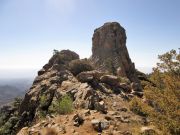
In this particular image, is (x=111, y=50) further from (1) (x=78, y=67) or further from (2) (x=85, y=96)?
(2) (x=85, y=96)

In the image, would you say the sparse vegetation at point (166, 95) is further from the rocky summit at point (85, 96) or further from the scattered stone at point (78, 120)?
the scattered stone at point (78, 120)

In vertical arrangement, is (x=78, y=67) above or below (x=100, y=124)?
above

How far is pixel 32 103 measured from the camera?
38.9m

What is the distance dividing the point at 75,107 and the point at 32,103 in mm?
13644

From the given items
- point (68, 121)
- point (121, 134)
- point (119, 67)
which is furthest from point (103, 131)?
point (119, 67)

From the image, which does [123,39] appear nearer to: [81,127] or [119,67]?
[119,67]

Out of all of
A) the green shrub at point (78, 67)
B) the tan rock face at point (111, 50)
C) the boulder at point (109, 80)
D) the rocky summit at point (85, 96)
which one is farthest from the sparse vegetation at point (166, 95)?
the tan rock face at point (111, 50)

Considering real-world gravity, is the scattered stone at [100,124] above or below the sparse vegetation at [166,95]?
below

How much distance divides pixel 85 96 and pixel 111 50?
126ft

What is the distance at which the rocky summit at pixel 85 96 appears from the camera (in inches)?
851

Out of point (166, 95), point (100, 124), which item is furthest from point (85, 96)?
point (166, 95)

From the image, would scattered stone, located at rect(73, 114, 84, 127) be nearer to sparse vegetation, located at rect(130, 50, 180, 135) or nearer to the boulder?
sparse vegetation, located at rect(130, 50, 180, 135)

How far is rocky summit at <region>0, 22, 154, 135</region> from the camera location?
851 inches

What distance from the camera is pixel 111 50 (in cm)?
6594
